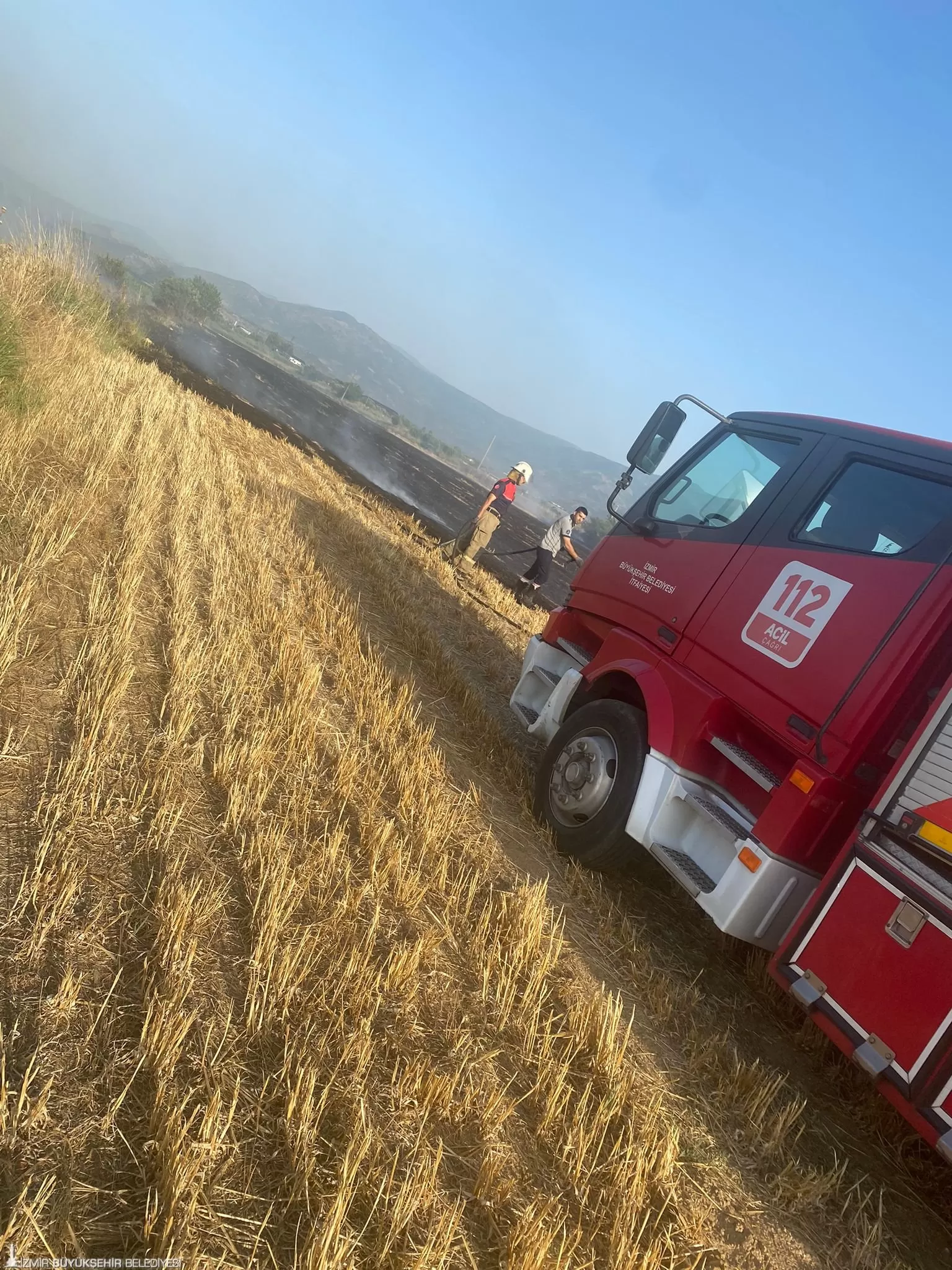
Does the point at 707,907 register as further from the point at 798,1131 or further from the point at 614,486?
the point at 614,486

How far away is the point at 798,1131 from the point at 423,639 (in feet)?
16.6

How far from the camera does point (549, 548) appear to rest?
40.1 ft

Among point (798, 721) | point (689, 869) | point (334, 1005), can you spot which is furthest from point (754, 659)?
point (334, 1005)

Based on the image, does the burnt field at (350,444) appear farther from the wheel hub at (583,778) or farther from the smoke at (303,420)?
the wheel hub at (583,778)

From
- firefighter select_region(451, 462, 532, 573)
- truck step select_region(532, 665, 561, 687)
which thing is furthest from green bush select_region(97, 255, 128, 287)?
truck step select_region(532, 665, 561, 687)

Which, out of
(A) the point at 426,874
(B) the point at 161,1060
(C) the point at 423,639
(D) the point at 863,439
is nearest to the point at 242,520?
(C) the point at 423,639

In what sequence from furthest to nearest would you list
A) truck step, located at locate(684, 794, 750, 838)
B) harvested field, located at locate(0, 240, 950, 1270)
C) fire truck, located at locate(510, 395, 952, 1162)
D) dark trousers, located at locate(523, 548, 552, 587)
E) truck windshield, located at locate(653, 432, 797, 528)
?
dark trousers, located at locate(523, 548, 552, 587) → truck windshield, located at locate(653, 432, 797, 528) → truck step, located at locate(684, 794, 750, 838) → fire truck, located at locate(510, 395, 952, 1162) → harvested field, located at locate(0, 240, 950, 1270)

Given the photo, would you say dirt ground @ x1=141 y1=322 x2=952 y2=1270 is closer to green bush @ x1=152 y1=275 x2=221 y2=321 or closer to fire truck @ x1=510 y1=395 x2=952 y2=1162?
fire truck @ x1=510 y1=395 x2=952 y2=1162

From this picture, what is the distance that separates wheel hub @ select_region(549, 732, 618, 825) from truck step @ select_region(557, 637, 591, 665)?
2.93 ft

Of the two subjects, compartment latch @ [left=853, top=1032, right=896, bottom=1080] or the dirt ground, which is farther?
the dirt ground

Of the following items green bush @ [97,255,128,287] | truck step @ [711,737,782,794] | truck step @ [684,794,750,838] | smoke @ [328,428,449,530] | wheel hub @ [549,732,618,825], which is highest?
green bush @ [97,255,128,287]

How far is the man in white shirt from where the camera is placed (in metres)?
11.5

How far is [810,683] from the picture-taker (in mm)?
3768

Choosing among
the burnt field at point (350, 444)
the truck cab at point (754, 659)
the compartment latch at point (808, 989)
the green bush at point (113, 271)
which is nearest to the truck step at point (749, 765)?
the truck cab at point (754, 659)
